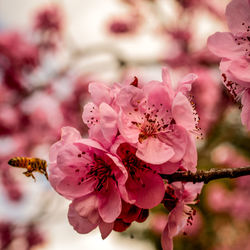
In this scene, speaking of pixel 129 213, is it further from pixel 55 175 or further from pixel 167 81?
pixel 167 81

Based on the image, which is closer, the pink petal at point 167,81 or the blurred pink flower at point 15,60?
the pink petal at point 167,81

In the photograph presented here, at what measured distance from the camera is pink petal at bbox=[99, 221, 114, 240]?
73cm

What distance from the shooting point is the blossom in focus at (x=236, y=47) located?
0.73 m

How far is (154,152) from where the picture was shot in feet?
2.28

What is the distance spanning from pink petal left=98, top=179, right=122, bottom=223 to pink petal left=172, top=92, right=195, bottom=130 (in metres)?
0.20

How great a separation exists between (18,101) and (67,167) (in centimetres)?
311

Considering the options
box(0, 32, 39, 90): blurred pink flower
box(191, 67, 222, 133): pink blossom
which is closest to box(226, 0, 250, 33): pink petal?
box(191, 67, 222, 133): pink blossom

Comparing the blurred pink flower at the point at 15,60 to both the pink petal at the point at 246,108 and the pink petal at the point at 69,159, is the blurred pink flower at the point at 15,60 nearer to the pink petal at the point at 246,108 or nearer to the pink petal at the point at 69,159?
the pink petal at the point at 69,159

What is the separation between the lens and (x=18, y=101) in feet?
12.0

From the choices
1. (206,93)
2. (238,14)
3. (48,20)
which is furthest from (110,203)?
(48,20)

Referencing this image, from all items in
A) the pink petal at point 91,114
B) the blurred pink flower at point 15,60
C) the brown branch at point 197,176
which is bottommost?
the blurred pink flower at point 15,60

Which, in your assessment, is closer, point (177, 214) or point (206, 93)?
point (177, 214)

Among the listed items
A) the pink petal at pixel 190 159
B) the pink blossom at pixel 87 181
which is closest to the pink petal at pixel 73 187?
the pink blossom at pixel 87 181

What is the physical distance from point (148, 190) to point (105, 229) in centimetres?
13
